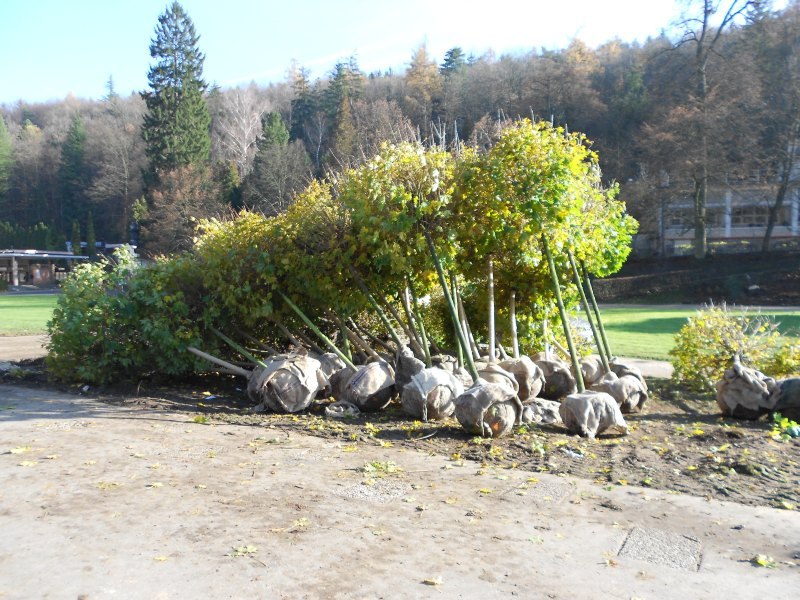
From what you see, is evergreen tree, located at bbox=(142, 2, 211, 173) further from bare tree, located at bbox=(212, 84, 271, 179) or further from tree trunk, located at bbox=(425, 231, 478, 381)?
tree trunk, located at bbox=(425, 231, 478, 381)

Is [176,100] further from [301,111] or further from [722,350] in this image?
[722,350]

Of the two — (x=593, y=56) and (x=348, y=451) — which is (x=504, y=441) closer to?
(x=348, y=451)

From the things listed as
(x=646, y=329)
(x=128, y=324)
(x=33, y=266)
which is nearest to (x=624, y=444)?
(x=128, y=324)

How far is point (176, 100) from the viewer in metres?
59.0

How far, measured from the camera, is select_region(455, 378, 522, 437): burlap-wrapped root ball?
682 cm

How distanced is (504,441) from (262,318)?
4.66 meters

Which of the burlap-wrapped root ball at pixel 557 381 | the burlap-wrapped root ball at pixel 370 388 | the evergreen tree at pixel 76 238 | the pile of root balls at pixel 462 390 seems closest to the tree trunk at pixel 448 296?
the pile of root balls at pixel 462 390

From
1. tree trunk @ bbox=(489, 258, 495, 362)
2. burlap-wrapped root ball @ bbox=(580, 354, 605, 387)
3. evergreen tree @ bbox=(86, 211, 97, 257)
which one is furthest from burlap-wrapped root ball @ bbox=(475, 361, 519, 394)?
evergreen tree @ bbox=(86, 211, 97, 257)

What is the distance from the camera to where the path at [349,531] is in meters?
3.80

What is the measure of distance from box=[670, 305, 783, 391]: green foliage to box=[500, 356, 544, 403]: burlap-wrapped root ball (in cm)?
285

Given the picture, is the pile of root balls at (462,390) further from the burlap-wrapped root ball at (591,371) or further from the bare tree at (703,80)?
the bare tree at (703,80)

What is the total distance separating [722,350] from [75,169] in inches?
3288

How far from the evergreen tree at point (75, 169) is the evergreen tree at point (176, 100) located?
81.6ft

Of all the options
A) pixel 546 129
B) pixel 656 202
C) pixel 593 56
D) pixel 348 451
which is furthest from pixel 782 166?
pixel 348 451
